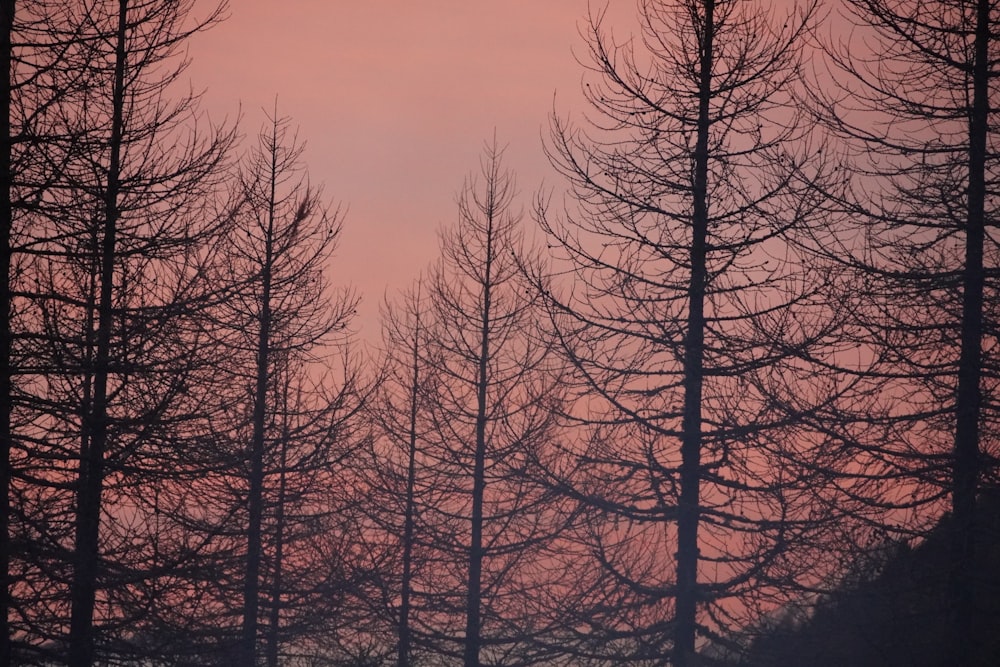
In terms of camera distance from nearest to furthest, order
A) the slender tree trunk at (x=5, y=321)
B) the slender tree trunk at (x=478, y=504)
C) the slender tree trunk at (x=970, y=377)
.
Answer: the slender tree trunk at (x=5, y=321)
the slender tree trunk at (x=970, y=377)
the slender tree trunk at (x=478, y=504)

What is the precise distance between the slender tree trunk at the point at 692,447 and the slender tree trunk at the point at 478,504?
5138 millimetres

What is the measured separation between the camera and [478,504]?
53.1ft

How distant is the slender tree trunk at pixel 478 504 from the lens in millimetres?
15789

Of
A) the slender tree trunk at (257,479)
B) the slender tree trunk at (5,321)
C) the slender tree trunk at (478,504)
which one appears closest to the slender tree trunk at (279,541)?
the slender tree trunk at (257,479)

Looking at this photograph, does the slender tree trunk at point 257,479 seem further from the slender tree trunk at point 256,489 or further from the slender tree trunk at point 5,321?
the slender tree trunk at point 5,321

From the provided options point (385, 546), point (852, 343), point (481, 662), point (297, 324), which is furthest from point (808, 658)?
point (297, 324)

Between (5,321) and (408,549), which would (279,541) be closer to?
(408,549)

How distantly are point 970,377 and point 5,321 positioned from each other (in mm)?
10034

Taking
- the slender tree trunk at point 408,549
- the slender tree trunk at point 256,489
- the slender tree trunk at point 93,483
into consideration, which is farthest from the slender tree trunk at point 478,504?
the slender tree trunk at point 93,483

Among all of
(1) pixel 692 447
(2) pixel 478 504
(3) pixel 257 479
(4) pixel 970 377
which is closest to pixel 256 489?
(3) pixel 257 479

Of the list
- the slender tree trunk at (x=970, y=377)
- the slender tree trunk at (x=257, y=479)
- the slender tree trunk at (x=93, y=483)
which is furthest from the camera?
the slender tree trunk at (x=257, y=479)

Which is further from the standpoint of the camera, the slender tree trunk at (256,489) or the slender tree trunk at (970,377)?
the slender tree trunk at (256,489)

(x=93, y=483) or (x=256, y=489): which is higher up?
(x=256, y=489)

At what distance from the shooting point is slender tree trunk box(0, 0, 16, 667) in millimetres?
8586
